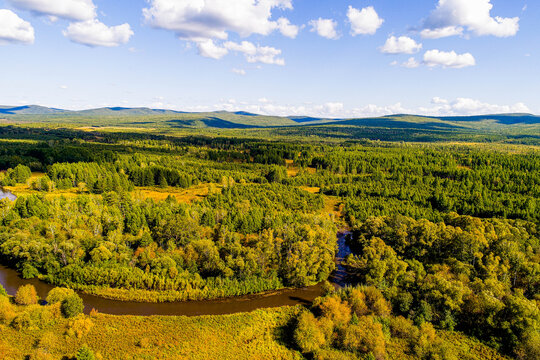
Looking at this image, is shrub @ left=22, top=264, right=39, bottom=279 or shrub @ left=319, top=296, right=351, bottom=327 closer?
shrub @ left=319, top=296, right=351, bottom=327

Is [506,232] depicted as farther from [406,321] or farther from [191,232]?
[191,232]

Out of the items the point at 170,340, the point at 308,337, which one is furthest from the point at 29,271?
the point at 308,337

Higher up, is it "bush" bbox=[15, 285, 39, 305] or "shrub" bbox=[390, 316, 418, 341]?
"bush" bbox=[15, 285, 39, 305]

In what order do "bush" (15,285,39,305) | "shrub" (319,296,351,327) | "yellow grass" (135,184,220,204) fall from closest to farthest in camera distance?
"shrub" (319,296,351,327), "bush" (15,285,39,305), "yellow grass" (135,184,220,204)

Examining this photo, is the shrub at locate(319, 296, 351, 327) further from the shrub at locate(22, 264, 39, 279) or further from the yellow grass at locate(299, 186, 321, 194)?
the yellow grass at locate(299, 186, 321, 194)

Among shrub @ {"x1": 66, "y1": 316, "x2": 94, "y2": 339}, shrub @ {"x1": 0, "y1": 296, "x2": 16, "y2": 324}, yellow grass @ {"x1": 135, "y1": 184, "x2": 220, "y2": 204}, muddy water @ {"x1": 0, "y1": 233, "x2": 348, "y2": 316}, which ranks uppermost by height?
yellow grass @ {"x1": 135, "y1": 184, "x2": 220, "y2": 204}

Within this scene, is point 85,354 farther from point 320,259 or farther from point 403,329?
point 403,329

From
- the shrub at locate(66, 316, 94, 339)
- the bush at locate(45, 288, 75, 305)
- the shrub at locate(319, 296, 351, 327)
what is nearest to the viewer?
the shrub at locate(66, 316, 94, 339)

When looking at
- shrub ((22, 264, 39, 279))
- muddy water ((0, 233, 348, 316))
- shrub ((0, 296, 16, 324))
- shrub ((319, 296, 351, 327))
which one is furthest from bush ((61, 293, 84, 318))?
shrub ((319, 296, 351, 327))
